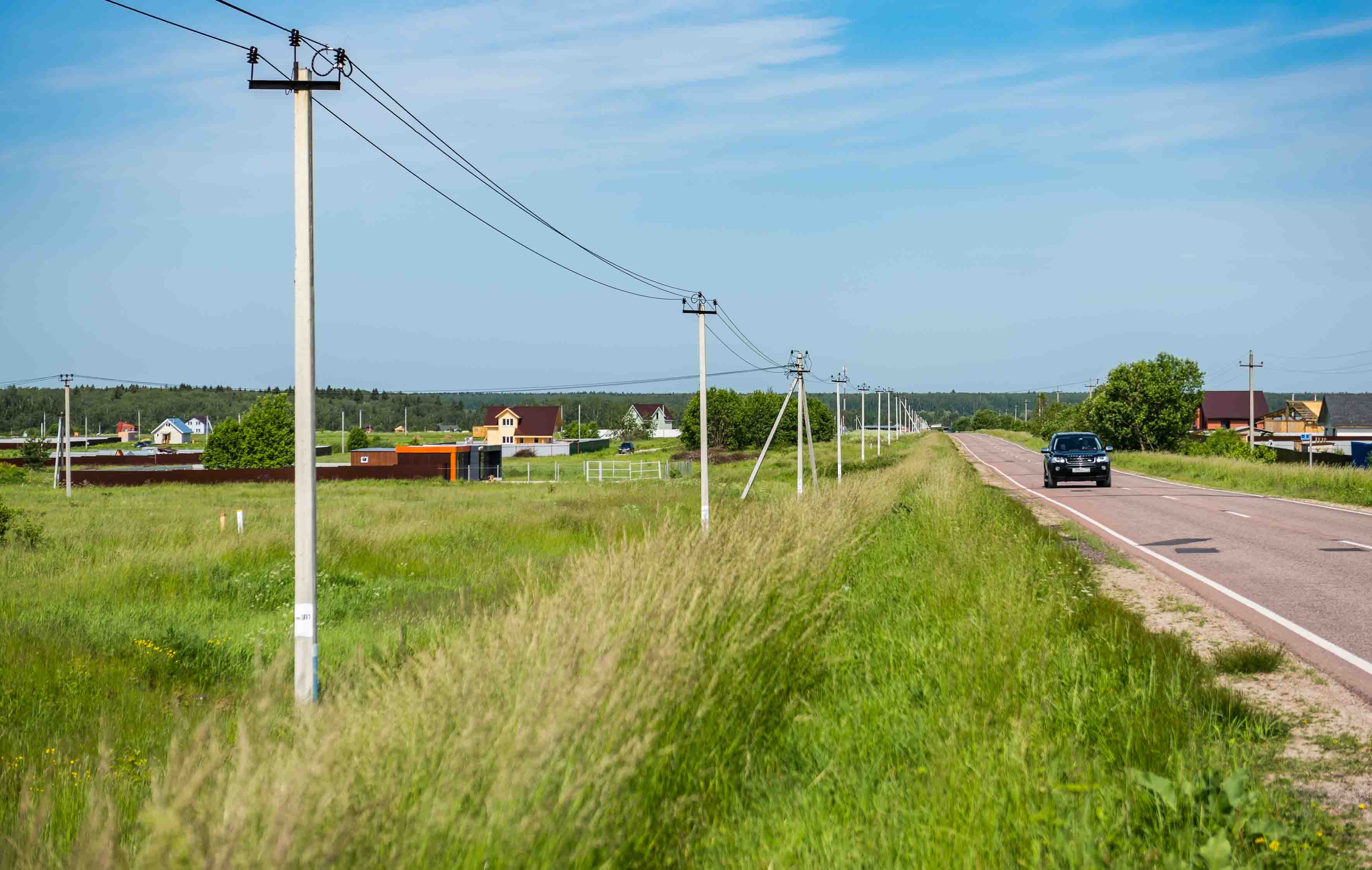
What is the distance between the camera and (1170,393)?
81.1 metres

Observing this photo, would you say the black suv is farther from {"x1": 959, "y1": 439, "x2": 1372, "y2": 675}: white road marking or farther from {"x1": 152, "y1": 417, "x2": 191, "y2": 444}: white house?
{"x1": 152, "y1": 417, "x2": 191, "y2": 444}: white house

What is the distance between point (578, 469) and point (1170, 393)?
4882cm

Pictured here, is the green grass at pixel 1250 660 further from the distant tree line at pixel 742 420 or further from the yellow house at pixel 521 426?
the yellow house at pixel 521 426

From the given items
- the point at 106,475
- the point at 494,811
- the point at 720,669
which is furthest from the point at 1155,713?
the point at 106,475

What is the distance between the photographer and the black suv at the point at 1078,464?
1277 inches

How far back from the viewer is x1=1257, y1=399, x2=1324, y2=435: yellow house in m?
113

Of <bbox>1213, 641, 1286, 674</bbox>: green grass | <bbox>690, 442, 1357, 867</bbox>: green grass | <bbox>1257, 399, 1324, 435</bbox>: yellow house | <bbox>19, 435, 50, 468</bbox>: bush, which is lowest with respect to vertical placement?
<bbox>19, 435, 50, 468</bbox>: bush

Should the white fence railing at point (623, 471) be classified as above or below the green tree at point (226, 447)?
below

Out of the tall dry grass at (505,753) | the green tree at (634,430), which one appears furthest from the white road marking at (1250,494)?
the green tree at (634,430)

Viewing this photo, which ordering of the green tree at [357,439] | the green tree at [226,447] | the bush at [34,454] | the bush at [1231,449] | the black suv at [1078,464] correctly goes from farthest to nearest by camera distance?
the green tree at [357,439]
the green tree at [226,447]
the bush at [34,454]
the bush at [1231,449]
the black suv at [1078,464]

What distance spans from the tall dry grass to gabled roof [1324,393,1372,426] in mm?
114000

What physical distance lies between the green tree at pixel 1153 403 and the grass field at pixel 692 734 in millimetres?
78146

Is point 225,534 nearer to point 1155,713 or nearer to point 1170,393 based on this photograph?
point 1155,713

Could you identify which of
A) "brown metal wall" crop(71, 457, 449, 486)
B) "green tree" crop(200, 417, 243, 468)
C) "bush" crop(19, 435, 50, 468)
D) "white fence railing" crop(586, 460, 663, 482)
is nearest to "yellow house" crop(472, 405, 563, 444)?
"green tree" crop(200, 417, 243, 468)
